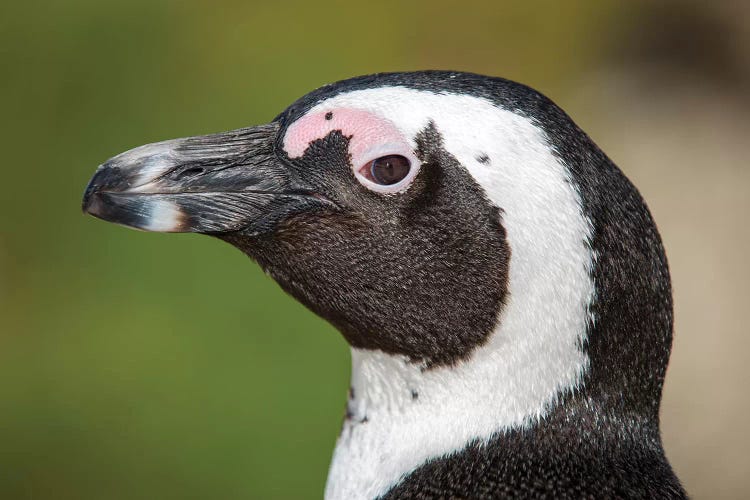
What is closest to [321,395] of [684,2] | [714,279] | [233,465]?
[233,465]

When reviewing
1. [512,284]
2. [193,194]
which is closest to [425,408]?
[512,284]

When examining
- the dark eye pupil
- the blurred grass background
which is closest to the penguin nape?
the dark eye pupil

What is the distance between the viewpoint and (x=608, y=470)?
1.48 metres

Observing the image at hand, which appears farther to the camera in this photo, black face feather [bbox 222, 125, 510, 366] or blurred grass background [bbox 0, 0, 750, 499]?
blurred grass background [bbox 0, 0, 750, 499]

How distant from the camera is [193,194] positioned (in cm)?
155

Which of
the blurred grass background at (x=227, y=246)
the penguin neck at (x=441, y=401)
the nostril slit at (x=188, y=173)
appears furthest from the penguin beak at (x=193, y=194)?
the blurred grass background at (x=227, y=246)

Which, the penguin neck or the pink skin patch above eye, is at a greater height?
the pink skin patch above eye

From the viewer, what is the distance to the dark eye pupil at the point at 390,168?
1491 mm

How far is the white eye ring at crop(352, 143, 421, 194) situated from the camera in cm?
148

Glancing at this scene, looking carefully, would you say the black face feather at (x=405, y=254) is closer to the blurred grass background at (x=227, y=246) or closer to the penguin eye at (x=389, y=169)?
the penguin eye at (x=389, y=169)

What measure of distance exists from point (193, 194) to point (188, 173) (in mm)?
37

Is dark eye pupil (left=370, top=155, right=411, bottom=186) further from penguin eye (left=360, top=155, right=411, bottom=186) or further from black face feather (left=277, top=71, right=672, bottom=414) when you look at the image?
black face feather (left=277, top=71, right=672, bottom=414)

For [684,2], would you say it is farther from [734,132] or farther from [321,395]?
[321,395]

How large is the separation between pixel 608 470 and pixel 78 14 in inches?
160
